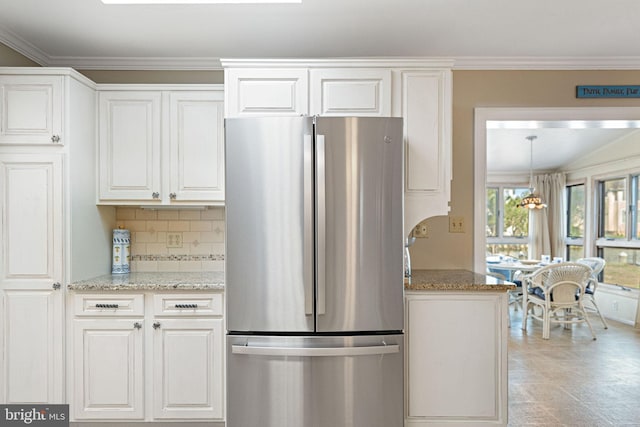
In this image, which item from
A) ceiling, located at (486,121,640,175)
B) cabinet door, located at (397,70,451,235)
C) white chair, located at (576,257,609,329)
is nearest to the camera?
cabinet door, located at (397,70,451,235)

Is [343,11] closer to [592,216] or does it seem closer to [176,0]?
[176,0]

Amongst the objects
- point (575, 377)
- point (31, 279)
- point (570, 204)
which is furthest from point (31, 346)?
point (570, 204)

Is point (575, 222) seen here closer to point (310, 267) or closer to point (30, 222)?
point (310, 267)

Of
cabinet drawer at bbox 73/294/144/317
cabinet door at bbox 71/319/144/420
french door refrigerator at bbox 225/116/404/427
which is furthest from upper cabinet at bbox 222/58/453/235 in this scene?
cabinet door at bbox 71/319/144/420

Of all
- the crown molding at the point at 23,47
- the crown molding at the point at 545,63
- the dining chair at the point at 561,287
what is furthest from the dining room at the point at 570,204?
the crown molding at the point at 23,47

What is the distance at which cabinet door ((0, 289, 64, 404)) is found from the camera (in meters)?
2.50

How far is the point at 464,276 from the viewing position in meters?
2.79

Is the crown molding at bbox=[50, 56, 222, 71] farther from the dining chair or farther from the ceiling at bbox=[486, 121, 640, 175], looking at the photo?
the dining chair

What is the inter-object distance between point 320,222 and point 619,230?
550 cm

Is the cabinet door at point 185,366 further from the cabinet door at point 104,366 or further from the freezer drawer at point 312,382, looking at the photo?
the freezer drawer at point 312,382

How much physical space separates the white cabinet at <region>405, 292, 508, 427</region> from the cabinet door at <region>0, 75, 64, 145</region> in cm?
229

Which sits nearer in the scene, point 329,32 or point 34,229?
point 34,229

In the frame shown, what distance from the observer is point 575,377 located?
354cm

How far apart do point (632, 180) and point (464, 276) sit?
4.38 m
